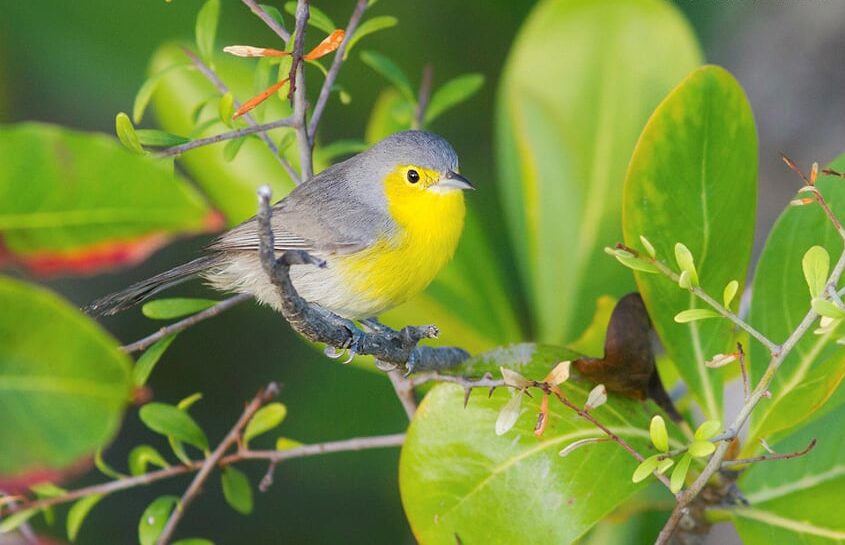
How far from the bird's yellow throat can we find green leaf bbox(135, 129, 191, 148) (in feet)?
1.41

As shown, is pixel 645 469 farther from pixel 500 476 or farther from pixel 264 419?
pixel 264 419

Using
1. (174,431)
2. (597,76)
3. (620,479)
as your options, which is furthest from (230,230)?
(620,479)

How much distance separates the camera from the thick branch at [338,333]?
2.87 feet

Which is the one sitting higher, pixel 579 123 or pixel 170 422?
pixel 579 123

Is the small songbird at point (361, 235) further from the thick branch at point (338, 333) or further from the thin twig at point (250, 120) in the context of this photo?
the thick branch at point (338, 333)

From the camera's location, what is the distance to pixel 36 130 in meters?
0.59

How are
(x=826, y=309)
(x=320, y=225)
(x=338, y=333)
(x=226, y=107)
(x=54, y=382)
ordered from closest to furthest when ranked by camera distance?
(x=54, y=382), (x=826, y=309), (x=338, y=333), (x=226, y=107), (x=320, y=225)

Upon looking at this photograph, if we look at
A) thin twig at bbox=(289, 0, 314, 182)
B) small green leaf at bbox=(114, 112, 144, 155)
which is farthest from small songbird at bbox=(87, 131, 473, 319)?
small green leaf at bbox=(114, 112, 144, 155)

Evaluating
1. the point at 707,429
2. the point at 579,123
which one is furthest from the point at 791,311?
the point at 579,123

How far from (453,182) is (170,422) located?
0.66m

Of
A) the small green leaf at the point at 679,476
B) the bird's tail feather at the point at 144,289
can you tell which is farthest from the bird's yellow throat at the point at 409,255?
the small green leaf at the point at 679,476

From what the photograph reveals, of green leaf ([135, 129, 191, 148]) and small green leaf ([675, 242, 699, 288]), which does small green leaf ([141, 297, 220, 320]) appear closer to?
green leaf ([135, 129, 191, 148])

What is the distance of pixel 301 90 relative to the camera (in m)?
1.27

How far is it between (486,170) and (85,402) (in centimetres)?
211
